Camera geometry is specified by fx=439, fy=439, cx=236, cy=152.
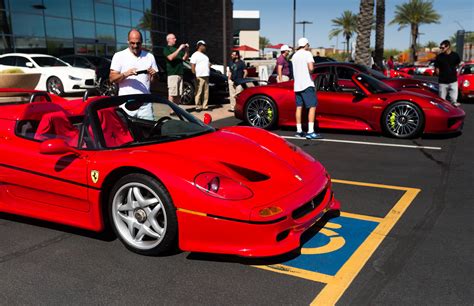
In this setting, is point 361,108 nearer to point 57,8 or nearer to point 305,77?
point 305,77

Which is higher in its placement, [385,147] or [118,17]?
[118,17]

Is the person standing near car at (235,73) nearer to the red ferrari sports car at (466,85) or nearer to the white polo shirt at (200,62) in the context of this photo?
the white polo shirt at (200,62)

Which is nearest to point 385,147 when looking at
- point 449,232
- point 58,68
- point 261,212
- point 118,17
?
point 449,232

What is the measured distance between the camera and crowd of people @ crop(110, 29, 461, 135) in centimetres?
532

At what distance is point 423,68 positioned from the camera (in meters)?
28.9

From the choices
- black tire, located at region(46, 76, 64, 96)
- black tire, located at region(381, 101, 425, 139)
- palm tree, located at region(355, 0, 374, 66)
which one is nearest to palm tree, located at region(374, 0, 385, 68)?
palm tree, located at region(355, 0, 374, 66)

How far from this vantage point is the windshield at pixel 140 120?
3.72 metres

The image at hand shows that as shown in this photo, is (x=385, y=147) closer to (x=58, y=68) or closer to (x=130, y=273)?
(x=130, y=273)

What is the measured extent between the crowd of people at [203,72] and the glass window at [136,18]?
16.7m

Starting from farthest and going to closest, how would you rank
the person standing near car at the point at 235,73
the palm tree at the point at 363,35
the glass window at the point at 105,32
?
1. the glass window at the point at 105,32
2. the palm tree at the point at 363,35
3. the person standing near car at the point at 235,73

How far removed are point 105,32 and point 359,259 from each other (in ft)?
74.8

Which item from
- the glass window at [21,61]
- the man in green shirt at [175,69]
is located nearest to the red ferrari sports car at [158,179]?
the man in green shirt at [175,69]

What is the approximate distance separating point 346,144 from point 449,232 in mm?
3922

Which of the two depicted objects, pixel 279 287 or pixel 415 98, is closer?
pixel 279 287
